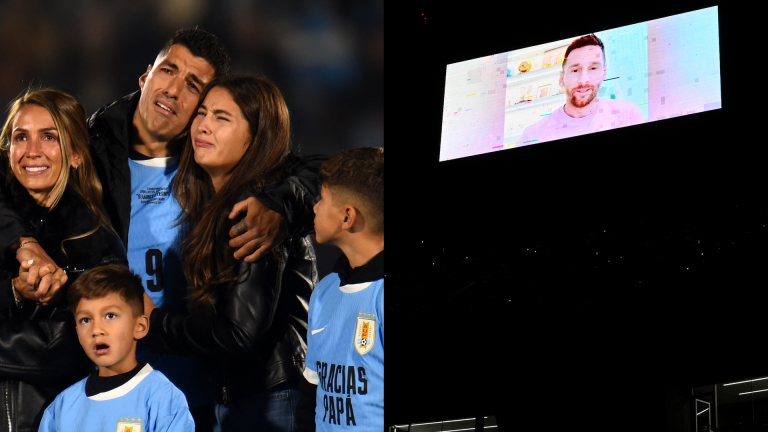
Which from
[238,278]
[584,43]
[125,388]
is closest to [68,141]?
[238,278]

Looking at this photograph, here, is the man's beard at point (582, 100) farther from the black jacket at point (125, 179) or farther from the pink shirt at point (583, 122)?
the black jacket at point (125, 179)

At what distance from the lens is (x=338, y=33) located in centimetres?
368

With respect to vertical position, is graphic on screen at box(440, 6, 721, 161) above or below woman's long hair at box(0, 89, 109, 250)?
above

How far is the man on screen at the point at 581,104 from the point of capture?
4574mm

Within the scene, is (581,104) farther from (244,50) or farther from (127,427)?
(127,427)

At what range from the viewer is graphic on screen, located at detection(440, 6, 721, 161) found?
14.3 feet

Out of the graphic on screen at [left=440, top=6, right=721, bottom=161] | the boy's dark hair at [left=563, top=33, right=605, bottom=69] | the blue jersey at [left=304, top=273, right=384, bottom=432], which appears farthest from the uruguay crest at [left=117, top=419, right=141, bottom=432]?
the boy's dark hair at [left=563, top=33, right=605, bottom=69]

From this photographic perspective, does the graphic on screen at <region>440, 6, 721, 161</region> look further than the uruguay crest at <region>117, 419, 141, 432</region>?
Yes

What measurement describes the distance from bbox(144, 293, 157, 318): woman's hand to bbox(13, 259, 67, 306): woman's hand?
35cm

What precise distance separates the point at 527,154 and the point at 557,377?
1367mm

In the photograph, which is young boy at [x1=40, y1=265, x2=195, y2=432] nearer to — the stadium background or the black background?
the stadium background

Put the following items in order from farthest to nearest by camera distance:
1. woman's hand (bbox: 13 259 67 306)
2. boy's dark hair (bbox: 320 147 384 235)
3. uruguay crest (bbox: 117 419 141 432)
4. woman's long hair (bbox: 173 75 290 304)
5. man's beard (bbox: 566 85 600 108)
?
1. man's beard (bbox: 566 85 600 108)
2. boy's dark hair (bbox: 320 147 384 235)
3. woman's long hair (bbox: 173 75 290 304)
4. woman's hand (bbox: 13 259 67 306)
5. uruguay crest (bbox: 117 419 141 432)

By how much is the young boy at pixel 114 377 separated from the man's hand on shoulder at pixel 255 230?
1.49 ft

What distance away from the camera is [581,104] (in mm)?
4652
